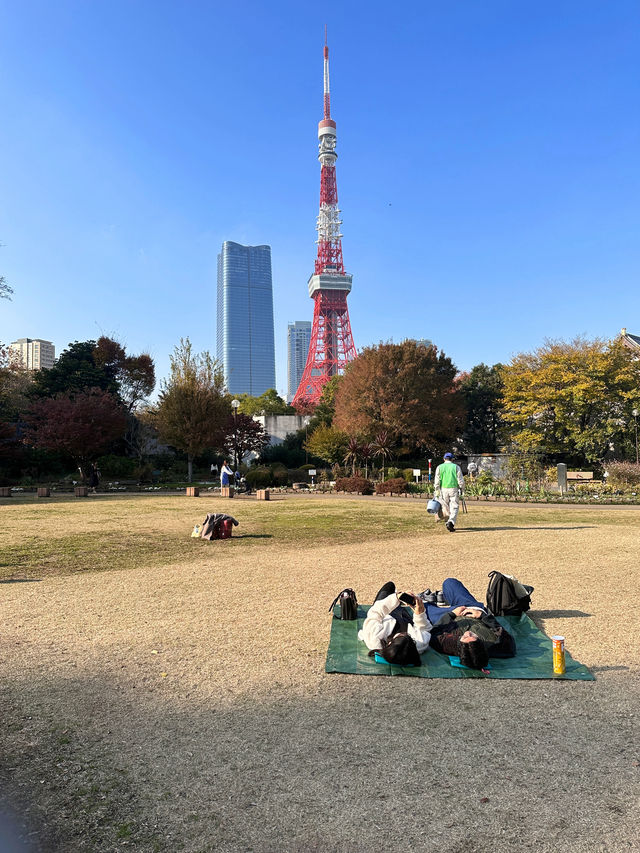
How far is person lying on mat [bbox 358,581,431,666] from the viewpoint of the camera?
184 inches

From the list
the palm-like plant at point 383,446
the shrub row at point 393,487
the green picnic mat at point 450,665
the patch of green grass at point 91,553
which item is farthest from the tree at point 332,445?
the green picnic mat at point 450,665

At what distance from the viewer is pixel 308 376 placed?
63344 mm

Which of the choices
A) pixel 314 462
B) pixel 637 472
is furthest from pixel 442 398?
pixel 637 472

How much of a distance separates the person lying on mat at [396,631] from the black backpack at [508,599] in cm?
123

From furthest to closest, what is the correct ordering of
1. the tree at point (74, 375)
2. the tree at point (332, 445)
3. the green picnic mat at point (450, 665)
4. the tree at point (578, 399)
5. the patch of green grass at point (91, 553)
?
the tree at point (74, 375) → the tree at point (332, 445) → the tree at point (578, 399) → the patch of green grass at point (91, 553) → the green picnic mat at point (450, 665)

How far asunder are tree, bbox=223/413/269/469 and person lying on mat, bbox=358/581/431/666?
89.3 feet

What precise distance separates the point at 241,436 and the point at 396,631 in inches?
1112

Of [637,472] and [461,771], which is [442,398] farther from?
[461,771]

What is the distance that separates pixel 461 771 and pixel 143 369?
4171 cm

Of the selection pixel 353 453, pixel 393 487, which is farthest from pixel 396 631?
→ pixel 353 453

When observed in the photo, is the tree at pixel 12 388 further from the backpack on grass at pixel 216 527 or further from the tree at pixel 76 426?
the backpack on grass at pixel 216 527

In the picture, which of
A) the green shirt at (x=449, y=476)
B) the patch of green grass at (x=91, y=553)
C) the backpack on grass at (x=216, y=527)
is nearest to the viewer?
the patch of green grass at (x=91, y=553)

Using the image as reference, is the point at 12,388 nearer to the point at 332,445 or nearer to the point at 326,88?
the point at 332,445

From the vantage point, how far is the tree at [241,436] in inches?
1266
